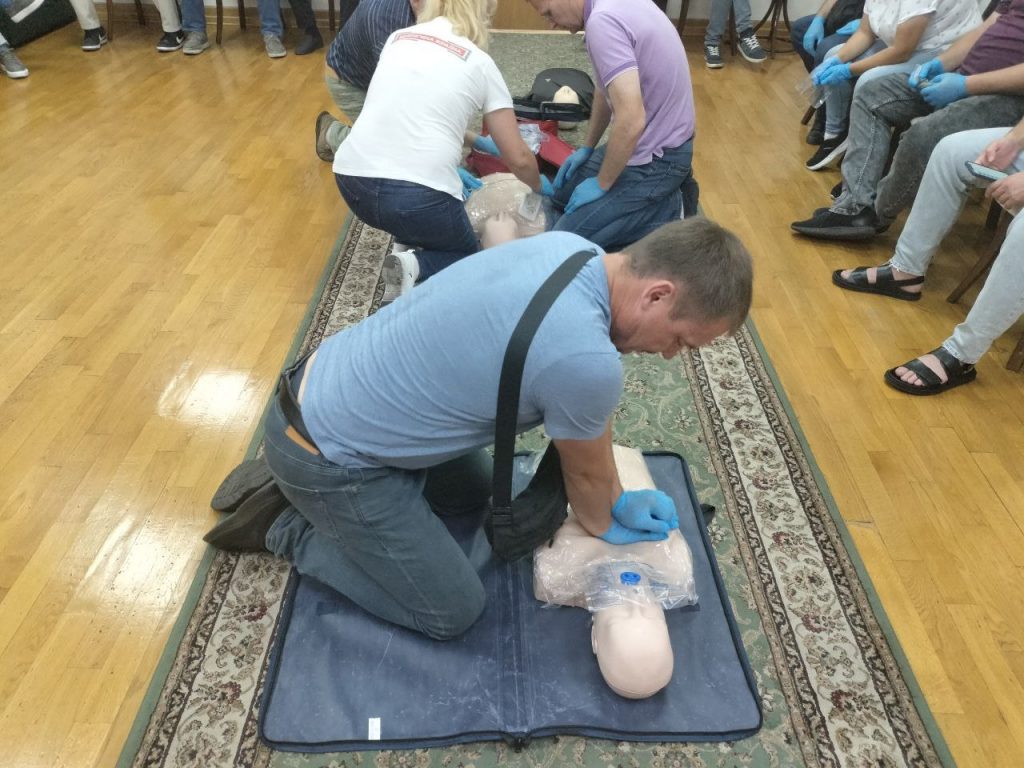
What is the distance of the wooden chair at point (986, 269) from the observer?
2260mm

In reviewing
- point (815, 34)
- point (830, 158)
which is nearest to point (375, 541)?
point (830, 158)

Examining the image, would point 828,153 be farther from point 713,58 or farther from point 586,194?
point 713,58

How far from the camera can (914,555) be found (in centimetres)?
171

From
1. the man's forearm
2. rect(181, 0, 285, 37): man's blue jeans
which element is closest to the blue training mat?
the man's forearm

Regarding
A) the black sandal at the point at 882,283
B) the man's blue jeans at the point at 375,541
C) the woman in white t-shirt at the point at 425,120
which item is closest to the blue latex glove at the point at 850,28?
the black sandal at the point at 882,283

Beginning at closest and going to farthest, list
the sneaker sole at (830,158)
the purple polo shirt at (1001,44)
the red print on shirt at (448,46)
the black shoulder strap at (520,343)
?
the black shoulder strap at (520,343) → the red print on shirt at (448,46) → the purple polo shirt at (1001,44) → the sneaker sole at (830,158)

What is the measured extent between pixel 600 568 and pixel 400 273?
52.9 inches

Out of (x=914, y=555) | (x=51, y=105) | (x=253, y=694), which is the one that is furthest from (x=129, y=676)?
(x=51, y=105)

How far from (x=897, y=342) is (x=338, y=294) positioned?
1.84 m

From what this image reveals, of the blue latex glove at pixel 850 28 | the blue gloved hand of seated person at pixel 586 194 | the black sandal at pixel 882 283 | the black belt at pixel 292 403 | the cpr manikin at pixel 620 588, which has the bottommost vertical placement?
the black sandal at pixel 882 283

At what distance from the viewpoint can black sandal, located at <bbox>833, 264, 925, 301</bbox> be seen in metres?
2.56

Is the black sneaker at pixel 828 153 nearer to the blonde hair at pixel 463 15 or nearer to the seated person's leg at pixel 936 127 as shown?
the seated person's leg at pixel 936 127

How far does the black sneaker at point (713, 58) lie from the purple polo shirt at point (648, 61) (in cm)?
281

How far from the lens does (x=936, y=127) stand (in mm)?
2506
